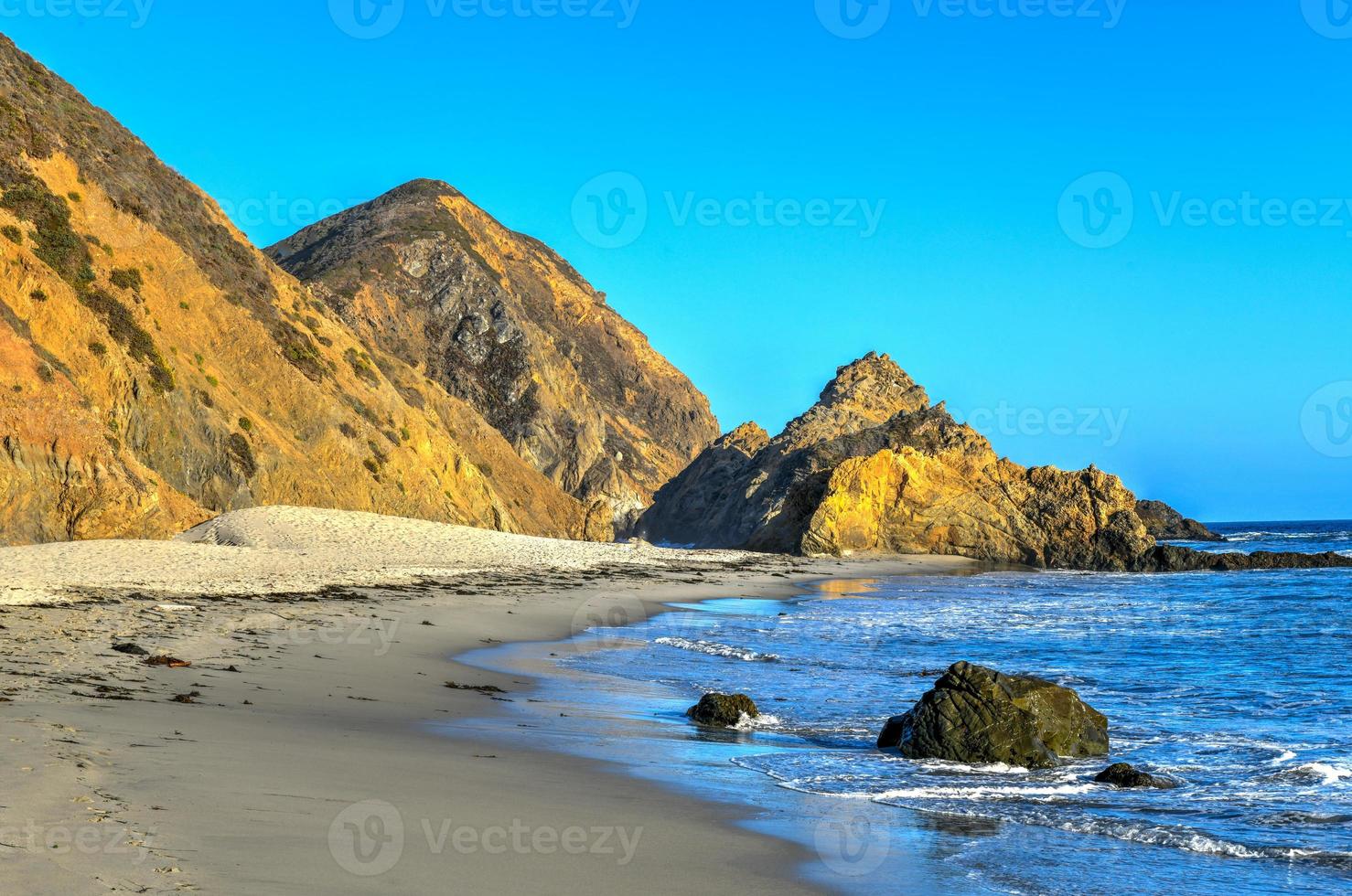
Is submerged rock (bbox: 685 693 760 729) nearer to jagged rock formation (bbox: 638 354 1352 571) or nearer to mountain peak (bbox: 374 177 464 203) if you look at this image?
jagged rock formation (bbox: 638 354 1352 571)

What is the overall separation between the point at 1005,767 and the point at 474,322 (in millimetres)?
93796

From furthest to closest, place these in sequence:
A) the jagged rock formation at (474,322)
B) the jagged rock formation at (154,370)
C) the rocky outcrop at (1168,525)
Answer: the rocky outcrop at (1168,525)
the jagged rock formation at (474,322)
the jagged rock formation at (154,370)

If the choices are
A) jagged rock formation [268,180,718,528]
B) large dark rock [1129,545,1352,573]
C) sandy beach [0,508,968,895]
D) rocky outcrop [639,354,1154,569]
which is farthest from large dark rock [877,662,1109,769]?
jagged rock formation [268,180,718,528]

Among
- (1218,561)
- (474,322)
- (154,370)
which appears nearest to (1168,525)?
(1218,561)

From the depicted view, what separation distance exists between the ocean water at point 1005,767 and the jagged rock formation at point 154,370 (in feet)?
44.5

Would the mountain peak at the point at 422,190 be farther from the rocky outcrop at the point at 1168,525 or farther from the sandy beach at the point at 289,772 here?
the sandy beach at the point at 289,772

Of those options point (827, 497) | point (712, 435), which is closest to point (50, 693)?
point (827, 497)

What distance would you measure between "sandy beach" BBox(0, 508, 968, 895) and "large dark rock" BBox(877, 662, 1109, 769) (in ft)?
11.1

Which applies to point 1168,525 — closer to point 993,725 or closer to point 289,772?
point 993,725

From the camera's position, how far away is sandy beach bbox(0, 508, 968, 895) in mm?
5199

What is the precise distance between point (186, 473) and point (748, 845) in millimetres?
34248

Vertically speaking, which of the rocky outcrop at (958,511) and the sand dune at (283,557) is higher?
the rocky outcrop at (958,511)

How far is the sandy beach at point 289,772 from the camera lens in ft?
17.1

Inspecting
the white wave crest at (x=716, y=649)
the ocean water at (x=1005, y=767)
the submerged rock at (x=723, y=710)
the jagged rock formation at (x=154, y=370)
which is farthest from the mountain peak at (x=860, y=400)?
the submerged rock at (x=723, y=710)
